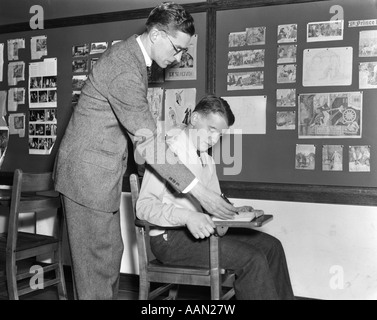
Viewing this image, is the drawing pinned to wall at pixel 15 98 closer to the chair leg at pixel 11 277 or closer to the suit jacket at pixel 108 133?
the chair leg at pixel 11 277

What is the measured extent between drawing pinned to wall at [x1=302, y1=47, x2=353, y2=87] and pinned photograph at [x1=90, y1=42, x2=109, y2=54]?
4.26ft

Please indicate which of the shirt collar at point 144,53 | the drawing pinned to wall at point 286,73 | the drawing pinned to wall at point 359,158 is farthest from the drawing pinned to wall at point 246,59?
the shirt collar at point 144,53

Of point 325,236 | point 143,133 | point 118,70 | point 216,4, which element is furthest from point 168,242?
point 216,4

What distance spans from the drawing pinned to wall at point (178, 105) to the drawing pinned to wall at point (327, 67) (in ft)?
2.22

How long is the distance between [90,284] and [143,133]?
0.63 m

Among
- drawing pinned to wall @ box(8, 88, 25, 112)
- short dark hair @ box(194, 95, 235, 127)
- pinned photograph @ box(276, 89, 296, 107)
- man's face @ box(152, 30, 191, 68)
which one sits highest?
man's face @ box(152, 30, 191, 68)

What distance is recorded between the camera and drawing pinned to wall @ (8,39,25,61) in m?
3.67

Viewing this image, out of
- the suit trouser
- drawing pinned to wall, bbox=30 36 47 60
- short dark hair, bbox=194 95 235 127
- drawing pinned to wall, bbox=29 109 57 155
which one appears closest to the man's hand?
the suit trouser

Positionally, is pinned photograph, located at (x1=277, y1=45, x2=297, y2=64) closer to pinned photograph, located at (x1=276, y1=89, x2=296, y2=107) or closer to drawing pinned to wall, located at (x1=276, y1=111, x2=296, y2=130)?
pinned photograph, located at (x1=276, y1=89, x2=296, y2=107)

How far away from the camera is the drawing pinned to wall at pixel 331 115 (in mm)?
2688

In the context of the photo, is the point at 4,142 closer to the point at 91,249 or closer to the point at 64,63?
the point at 64,63

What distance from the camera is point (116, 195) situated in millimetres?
2000

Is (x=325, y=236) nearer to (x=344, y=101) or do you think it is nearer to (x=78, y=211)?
(x=344, y=101)

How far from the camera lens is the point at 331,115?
2734mm
